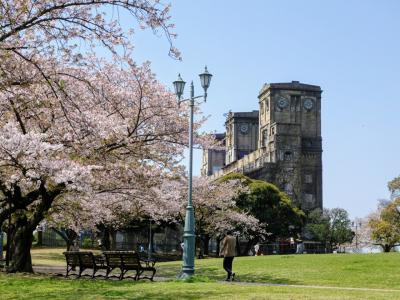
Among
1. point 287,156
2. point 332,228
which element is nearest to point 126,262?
point 332,228

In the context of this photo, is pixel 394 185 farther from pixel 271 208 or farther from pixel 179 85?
pixel 179 85

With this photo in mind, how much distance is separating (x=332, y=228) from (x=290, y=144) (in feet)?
73.2

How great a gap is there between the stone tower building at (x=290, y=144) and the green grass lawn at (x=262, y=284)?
7506 centimetres

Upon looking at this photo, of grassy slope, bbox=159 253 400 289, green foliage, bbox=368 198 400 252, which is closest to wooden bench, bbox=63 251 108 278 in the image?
grassy slope, bbox=159 253 400 289

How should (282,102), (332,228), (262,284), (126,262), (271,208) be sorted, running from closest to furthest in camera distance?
(262,284) < (126,262) < (271,208) < (332,228) < (282,102)

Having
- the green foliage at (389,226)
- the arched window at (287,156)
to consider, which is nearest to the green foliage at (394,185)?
the green foliage at (389,226)

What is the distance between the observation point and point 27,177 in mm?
20391

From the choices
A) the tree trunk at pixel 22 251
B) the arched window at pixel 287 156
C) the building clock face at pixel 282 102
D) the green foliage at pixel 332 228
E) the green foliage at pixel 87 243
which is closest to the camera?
the tree trunk at pixel 22 251

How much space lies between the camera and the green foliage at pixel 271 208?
69438mm

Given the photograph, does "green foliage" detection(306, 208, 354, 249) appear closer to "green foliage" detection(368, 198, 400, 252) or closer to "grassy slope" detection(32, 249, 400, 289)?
"green foliage" detection(368, 198, 400, 252)

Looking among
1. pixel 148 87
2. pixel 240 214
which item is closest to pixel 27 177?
pixel 148 87

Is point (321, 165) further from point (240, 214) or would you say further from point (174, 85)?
point (174, 85)

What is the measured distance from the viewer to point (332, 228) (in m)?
90.6

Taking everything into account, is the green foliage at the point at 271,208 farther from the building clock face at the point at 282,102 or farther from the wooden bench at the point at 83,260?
the building clock face at the point at 282,102
